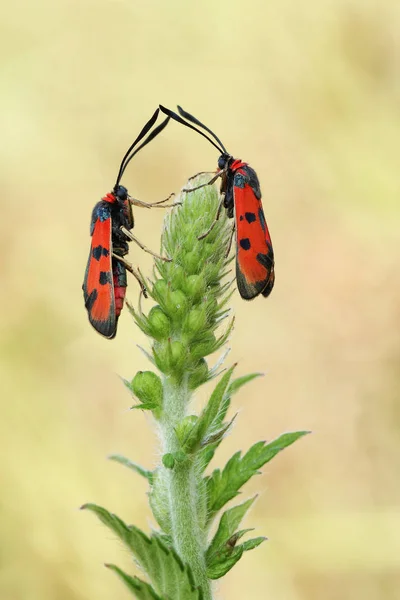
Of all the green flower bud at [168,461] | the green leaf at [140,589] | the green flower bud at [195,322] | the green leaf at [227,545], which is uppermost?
the green flower bud at [195,322]

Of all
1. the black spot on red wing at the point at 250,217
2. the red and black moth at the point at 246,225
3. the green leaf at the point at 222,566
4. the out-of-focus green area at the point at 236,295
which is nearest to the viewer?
the green leaf at the point at 222,566

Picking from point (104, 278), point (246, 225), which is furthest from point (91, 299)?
point (246, 225)

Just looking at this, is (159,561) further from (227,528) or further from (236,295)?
(236,295)

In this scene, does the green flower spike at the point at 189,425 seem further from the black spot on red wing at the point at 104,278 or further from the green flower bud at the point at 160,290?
the black spot on red wing at the point at 104,278

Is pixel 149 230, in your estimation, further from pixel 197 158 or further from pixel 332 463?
pixel 332 463

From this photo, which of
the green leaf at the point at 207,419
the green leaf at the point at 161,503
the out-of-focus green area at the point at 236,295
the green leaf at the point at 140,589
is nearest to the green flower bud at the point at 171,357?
the green leaf at the point at 207,419

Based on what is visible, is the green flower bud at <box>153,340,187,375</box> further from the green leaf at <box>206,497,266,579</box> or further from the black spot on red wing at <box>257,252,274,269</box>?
the black spot on red wing at <box>257,252,274,269</box>

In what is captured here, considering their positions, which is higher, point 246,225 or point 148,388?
point 246,225

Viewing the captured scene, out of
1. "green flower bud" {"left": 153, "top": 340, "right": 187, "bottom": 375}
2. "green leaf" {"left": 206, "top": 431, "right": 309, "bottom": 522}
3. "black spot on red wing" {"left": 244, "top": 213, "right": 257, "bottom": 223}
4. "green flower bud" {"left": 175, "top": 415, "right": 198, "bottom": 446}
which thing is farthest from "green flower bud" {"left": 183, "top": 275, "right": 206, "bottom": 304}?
"black spot on red wing" {"left": 244, "top": 213, "right": 257, "bottom": 223}
